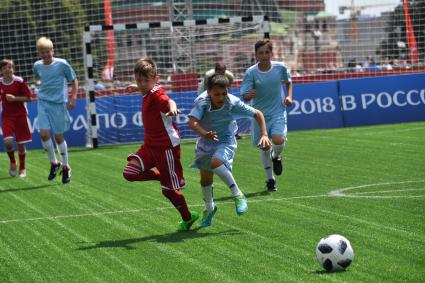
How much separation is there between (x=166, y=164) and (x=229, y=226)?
2.96ft

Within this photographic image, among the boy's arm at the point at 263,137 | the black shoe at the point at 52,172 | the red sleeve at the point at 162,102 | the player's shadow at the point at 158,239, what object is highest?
the red sleeve at the point at 162,102

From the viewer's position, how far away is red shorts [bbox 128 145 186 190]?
9688mm

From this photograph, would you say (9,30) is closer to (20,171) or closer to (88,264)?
(20,171)

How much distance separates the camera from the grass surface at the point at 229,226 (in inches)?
296

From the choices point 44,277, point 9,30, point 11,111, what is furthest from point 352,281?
point 9,30

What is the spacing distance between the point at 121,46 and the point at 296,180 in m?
13.5

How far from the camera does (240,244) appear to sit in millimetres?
8594

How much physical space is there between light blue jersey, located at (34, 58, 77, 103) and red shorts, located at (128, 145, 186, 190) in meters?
5.49

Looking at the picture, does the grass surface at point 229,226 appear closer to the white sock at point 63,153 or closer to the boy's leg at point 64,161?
the boy's leg at point 64,161

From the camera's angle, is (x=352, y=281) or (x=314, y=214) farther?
(x=314, y=214)

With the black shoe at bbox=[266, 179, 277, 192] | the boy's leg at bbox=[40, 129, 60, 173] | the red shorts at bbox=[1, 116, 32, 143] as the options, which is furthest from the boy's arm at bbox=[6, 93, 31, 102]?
the black shoe at bbox=[266, 179, 277, 192]

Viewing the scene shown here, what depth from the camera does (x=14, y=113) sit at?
53.4ft

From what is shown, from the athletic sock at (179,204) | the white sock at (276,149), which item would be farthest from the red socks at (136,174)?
the white sock at (276,149)

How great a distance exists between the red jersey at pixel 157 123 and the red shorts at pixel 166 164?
0.24 feet
